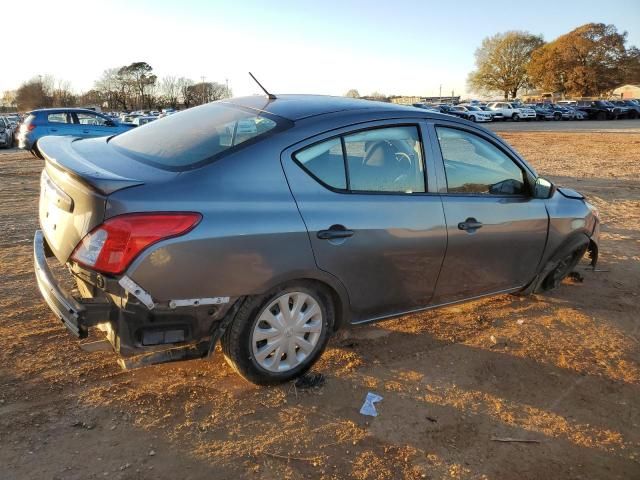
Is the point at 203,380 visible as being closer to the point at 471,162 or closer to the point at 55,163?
the point at 55,163

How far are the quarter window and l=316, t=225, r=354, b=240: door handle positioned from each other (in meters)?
0.26

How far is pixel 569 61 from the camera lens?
78.9 meters

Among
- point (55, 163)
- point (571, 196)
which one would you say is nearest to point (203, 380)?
point (55, 163)

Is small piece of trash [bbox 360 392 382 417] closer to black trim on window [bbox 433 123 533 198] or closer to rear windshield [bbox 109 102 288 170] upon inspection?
black trim on window [bbox 433 123 533 198]

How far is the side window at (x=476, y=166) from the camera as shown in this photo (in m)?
3.60

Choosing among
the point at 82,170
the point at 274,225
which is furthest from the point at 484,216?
the point at 82,170

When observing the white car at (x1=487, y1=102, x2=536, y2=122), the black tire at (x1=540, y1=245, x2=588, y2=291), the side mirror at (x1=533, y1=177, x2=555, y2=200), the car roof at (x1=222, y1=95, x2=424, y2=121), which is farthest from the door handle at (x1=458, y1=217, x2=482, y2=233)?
the white car at (x1=487, y1=102, x2=536, y2=122)

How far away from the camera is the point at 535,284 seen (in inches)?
171

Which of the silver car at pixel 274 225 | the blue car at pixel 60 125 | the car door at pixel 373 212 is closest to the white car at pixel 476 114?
the blue car at pixel 60 125

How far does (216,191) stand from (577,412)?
2452 millimetres

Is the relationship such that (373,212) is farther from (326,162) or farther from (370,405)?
(370,405)

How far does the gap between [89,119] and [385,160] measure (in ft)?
50.4

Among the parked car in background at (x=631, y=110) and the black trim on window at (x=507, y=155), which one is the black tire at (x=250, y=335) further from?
the parked car in background at (x=631, y=110)

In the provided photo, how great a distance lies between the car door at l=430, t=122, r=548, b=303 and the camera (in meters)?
3.56
